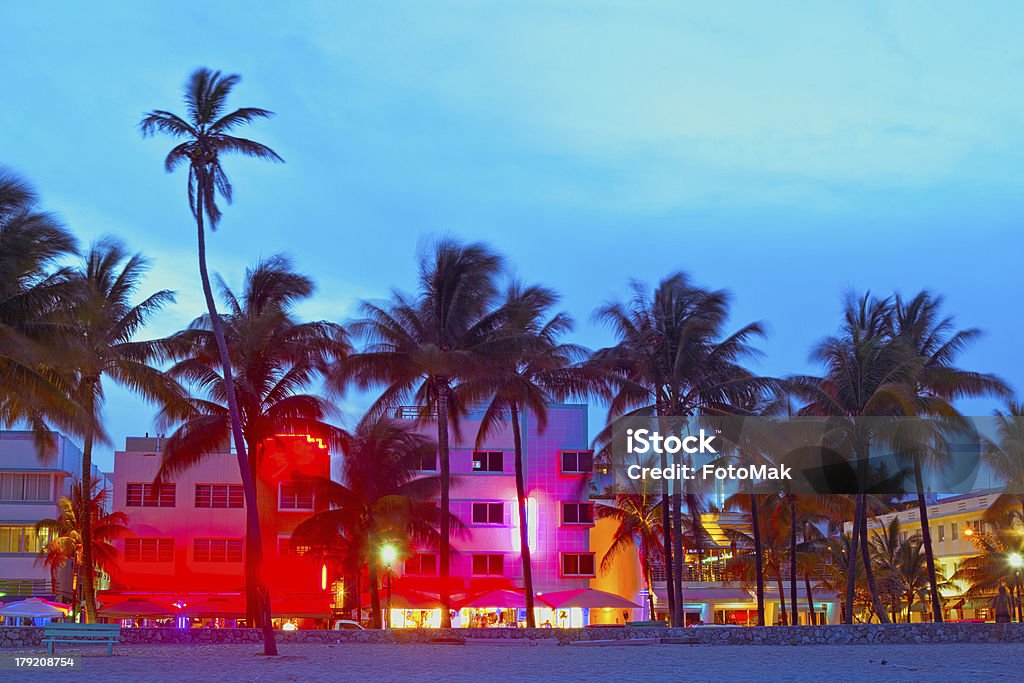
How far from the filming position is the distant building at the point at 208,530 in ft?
192

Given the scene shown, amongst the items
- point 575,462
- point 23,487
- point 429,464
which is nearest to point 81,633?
point 429,464

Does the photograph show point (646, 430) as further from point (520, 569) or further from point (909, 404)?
point (520, 569)

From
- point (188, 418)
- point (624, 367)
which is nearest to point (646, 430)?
point (624, 367)

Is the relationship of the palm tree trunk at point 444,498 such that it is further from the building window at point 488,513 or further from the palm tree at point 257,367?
the building window at point 488,513

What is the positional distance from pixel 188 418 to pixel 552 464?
91.5ft

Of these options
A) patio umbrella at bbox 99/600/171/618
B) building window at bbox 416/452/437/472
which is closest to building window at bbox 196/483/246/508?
patio umbrella at bbox 99/600/171/618

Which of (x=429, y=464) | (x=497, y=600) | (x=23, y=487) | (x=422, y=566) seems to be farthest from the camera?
(x=23, y=487)

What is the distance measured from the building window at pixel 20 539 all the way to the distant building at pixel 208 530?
856cm

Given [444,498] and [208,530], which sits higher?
[208,530]

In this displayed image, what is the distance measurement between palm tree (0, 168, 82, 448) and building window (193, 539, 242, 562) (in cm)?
3280

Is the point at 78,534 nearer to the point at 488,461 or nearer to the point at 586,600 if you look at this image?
the point at 488,461

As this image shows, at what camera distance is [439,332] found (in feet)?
132

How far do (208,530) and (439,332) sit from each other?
25.3 metres

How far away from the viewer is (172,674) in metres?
20.0
